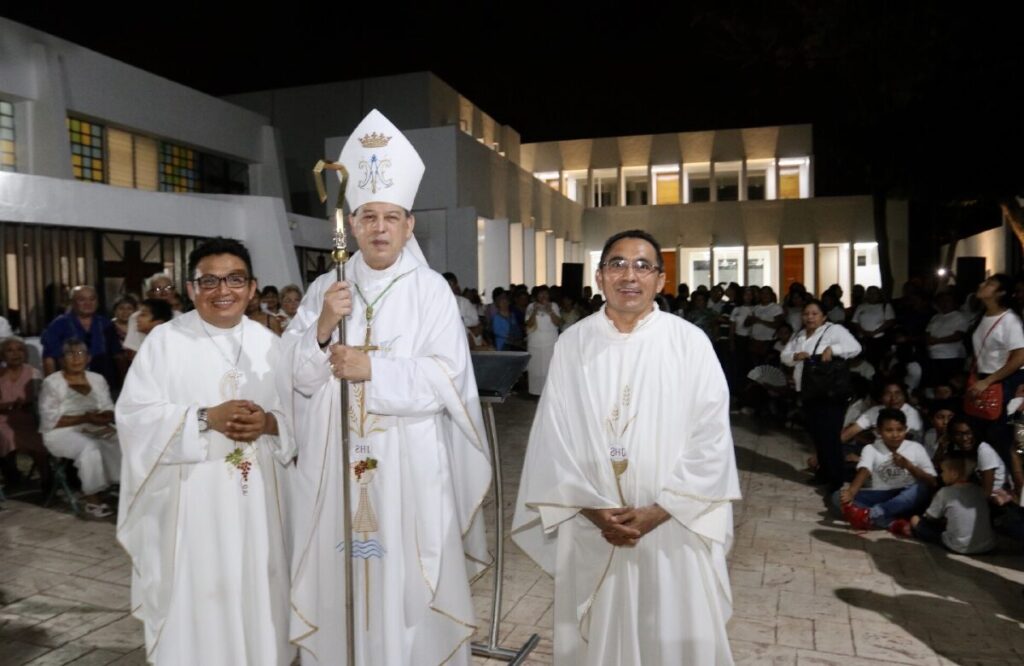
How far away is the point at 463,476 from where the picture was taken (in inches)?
134

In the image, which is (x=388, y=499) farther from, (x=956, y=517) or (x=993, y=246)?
(x=993, y=246)

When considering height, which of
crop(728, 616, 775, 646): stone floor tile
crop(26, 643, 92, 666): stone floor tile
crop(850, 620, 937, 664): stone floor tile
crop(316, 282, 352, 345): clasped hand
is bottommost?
crop(850, 620, 937, 664): stone floor tile

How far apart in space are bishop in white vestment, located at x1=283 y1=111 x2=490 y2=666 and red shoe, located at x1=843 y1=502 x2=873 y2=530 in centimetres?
372

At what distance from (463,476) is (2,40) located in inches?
584

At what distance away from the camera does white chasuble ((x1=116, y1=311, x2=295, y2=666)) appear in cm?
311

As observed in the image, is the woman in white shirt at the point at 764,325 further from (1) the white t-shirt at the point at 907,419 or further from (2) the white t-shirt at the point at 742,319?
(1) the white t-shirt at the point at 907,419

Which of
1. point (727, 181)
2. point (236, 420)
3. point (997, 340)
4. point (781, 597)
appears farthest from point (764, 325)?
point (727, 181)

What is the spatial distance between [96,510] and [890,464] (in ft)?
20.2

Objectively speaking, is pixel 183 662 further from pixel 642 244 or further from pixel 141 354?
pixel 642 244

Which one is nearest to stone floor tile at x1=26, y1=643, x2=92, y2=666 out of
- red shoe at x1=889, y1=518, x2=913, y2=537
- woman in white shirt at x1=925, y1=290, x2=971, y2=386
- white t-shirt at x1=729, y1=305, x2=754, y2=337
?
red shoe at x1=889, y1=518, x2=913, y2=537

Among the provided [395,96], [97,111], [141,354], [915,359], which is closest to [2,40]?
[97,111]

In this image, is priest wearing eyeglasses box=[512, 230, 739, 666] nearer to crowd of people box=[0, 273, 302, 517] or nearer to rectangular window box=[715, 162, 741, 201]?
crowd of people box=[0, 273, 302, 517]

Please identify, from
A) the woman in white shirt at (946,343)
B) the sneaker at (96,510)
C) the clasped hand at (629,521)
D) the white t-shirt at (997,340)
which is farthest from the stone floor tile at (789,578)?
the sneaker at (96,510)

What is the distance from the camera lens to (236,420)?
121 inches
